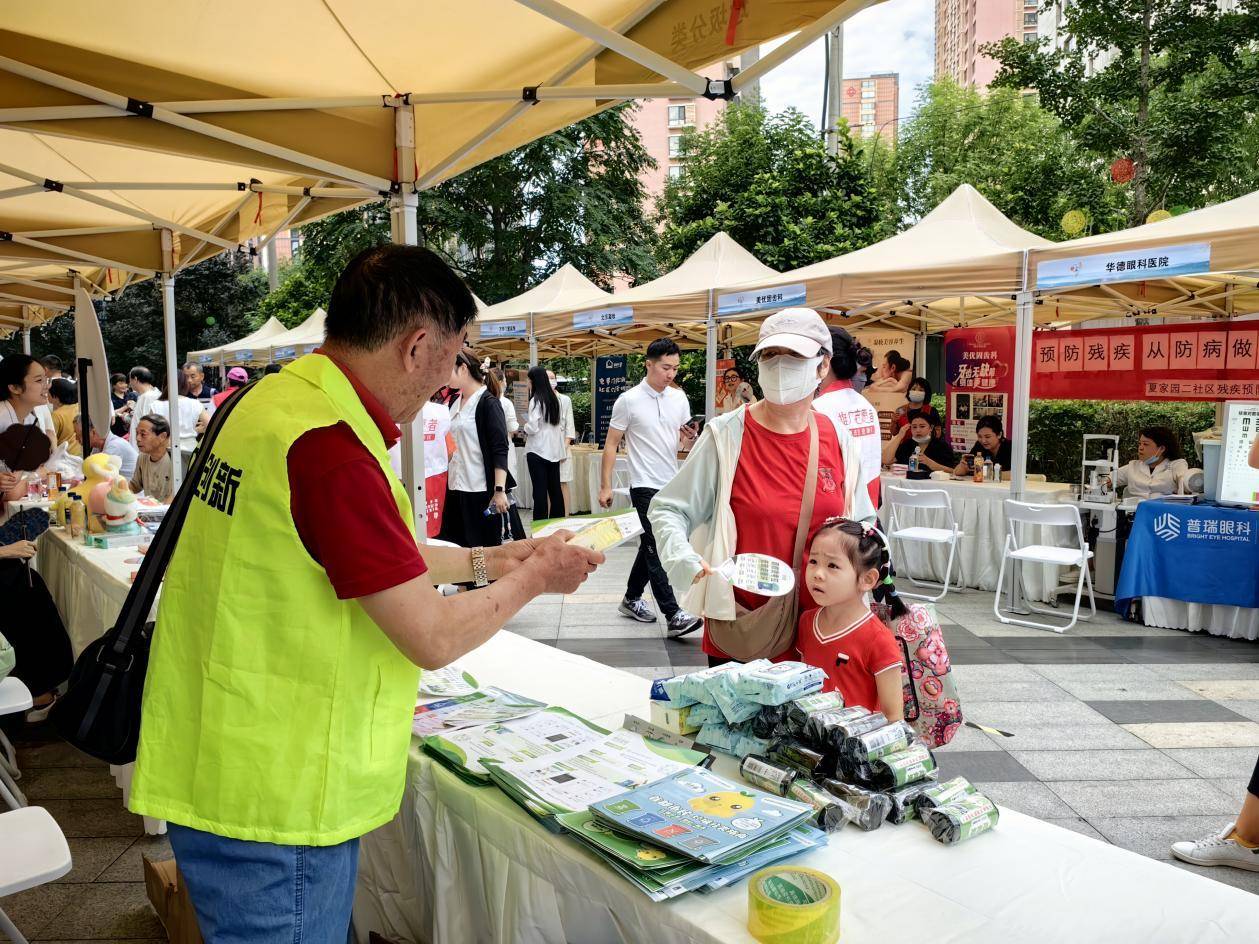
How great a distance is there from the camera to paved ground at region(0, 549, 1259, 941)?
3066 mm

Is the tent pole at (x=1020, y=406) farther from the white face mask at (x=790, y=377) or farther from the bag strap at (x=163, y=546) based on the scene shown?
the bag strap at (x=163, y=546)

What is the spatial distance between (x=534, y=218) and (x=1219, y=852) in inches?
848

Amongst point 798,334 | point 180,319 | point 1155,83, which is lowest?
point 798,334

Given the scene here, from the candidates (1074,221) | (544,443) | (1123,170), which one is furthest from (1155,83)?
(544,443)

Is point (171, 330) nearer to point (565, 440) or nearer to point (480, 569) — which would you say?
point (565, 440)

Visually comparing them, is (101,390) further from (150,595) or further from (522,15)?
(150,595)

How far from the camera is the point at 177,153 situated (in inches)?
126

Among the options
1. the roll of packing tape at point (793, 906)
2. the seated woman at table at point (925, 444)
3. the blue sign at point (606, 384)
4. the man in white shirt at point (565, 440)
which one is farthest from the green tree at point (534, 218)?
the roll of packing tape at point (793, 906)

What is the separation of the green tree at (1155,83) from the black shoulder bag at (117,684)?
53.2ft

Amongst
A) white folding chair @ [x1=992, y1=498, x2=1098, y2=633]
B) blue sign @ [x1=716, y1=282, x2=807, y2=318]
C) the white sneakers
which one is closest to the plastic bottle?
the white sneakers

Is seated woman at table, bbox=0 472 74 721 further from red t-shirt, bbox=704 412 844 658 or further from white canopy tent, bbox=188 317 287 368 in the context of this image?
white canopy tent, bbox=188 317 287 368

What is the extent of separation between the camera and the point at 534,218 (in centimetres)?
2283

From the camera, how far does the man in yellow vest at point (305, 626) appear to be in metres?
1.25

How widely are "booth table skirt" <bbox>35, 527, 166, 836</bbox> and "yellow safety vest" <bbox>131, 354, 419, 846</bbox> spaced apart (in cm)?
234
